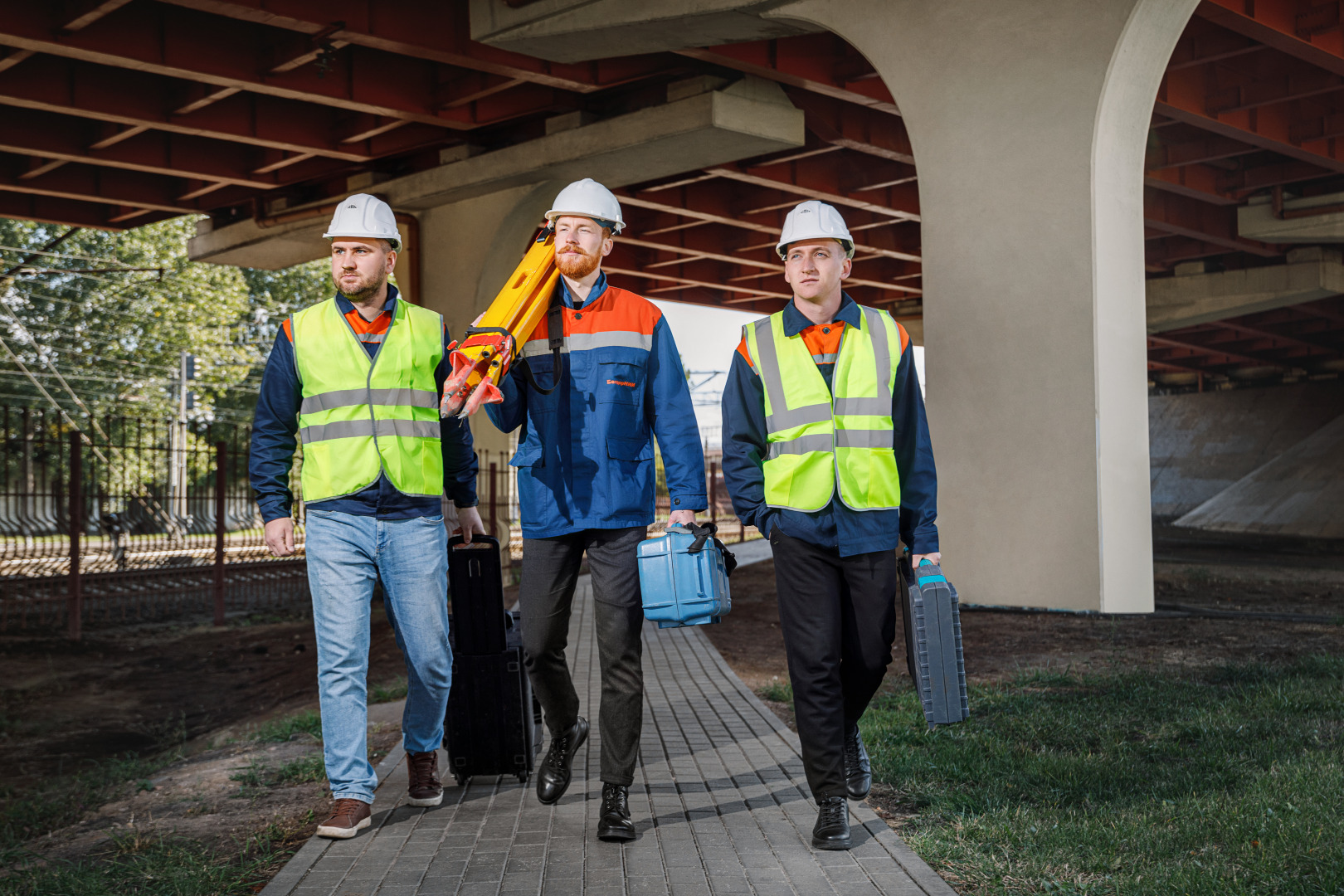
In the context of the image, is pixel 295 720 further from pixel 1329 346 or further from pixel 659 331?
pixel 1329 346

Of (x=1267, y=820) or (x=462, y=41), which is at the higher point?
(x=462, y=41)

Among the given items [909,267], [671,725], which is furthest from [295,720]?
[909,267]

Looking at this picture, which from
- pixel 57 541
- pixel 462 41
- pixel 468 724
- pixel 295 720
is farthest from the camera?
pixel 57 541

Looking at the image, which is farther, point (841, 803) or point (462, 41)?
point (462, 41)

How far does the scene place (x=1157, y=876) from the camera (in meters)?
3.56

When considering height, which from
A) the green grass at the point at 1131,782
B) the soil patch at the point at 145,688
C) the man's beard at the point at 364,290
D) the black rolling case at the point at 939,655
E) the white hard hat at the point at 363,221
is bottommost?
the soil patch at the point at 145,688

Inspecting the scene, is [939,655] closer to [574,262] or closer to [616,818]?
[616,818]

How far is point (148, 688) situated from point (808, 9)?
9.23 m

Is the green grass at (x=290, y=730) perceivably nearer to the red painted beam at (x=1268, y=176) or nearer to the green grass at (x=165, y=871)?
the green grass at (x=165, y=871)

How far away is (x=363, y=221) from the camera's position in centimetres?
429

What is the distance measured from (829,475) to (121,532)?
15.2 m

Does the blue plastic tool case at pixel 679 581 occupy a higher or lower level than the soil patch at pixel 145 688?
higher

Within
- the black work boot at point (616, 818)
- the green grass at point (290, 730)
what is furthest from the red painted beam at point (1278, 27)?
the black work boot at point (616, 818)

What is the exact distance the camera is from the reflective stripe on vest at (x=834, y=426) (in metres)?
4.07
